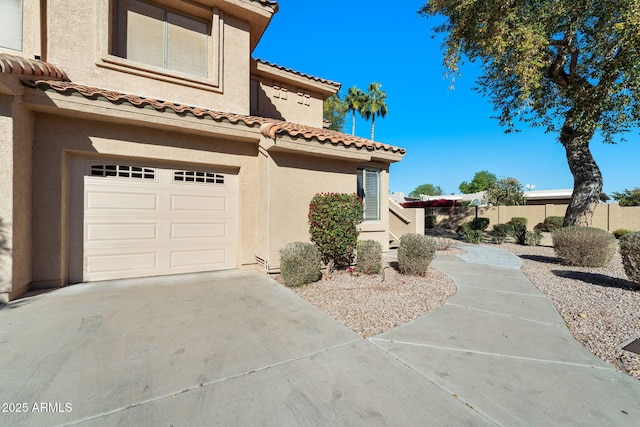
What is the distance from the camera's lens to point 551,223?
20422mm

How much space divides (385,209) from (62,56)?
961 cm

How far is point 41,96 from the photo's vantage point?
4.90 m

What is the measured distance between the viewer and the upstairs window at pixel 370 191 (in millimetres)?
9383

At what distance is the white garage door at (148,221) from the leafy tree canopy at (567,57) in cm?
1082

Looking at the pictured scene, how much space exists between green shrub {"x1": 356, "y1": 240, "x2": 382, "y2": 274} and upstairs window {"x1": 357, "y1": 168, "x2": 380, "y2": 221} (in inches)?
101

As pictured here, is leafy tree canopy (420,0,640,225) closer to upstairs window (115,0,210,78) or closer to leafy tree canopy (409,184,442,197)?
upstairs window (115,0,210,78)

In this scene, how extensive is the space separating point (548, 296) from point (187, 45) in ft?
35.3

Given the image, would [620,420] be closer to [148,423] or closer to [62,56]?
[148,423]

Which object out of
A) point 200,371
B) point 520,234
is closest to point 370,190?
point 200,371

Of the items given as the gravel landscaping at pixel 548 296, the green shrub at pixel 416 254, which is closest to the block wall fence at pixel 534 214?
the gravel landscaping at pixel 548 296

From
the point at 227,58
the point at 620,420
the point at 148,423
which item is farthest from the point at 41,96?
the point at 620,420

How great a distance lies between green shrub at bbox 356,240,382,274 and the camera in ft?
22.5

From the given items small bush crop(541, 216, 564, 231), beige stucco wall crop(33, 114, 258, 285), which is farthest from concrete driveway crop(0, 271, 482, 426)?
small bush crop(541, 216, 564, 231)

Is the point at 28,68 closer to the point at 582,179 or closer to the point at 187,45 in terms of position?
the point at 187,45
